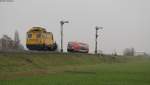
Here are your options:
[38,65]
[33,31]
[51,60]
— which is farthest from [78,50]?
[38,65]

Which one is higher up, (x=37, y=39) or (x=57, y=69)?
(x=37, y=39)

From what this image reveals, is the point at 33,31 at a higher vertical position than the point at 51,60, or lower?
higher

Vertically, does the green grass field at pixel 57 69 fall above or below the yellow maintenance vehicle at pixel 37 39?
below

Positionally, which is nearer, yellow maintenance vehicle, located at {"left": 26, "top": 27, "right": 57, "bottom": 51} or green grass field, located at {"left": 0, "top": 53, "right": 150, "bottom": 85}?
green grass field, located at {"left": 0, "top": 53, "right": 150, "bottom": 85}

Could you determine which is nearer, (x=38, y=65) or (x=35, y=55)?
(x=38, y=65)

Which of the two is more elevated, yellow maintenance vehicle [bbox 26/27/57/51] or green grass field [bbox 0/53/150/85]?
yellow maintenance vehicle [bbox 26/27/57/51]

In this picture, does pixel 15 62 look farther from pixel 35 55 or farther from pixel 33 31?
pixel 33 31

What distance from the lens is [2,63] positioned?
1271 inches

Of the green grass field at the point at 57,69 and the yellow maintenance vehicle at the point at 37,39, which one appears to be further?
the yellow maintenance vehicle at the point at 37,39

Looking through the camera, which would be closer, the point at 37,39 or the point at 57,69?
the point at 57,69

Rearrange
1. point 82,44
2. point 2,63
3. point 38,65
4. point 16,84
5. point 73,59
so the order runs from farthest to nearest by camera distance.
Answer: point 82,44 → point 73,59 → point 38,65 → point 2,63 → point 16,84

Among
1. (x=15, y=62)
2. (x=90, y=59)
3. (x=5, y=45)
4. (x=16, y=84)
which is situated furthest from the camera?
(x=5, y=45)

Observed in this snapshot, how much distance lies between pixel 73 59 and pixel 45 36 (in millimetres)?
6342

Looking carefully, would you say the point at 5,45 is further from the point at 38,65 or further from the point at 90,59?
the point at 38,65
